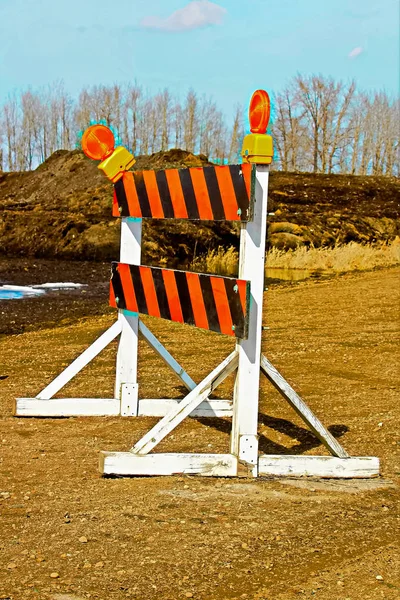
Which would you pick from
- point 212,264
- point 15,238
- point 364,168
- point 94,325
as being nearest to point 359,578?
point 94,325

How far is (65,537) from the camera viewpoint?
152 inches

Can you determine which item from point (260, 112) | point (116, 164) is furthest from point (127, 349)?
point (260, 112)

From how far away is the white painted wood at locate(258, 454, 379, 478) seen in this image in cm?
488

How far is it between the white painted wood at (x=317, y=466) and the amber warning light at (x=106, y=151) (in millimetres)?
2320

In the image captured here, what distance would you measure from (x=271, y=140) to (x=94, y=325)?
26.1 ft

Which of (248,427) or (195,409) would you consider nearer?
(248,427)

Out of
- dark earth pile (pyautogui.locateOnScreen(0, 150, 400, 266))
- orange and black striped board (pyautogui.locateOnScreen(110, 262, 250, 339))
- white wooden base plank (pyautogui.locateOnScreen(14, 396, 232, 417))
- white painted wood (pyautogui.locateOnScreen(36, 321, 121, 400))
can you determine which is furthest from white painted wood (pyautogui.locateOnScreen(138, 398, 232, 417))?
dark earth pile (pyautogui.locateOnScreen(0, 150, 400, 266))

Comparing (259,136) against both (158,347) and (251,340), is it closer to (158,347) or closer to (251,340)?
(251,340)

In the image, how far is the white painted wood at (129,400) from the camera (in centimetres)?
631

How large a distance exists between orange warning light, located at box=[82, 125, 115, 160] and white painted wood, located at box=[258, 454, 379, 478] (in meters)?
2.42

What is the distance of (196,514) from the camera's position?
421 centimetres

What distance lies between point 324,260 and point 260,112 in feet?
69.8

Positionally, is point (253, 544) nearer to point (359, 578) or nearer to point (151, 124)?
point (359, 578)

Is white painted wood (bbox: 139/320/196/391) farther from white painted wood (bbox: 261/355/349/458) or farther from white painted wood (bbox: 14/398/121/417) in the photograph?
white painted wood (bbox: 261/355/349/458)
